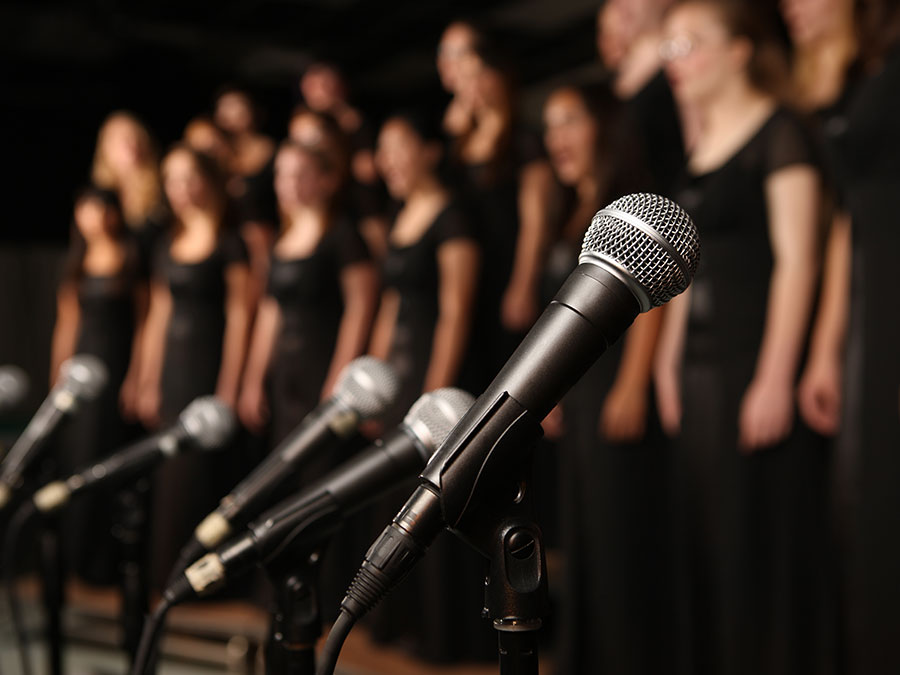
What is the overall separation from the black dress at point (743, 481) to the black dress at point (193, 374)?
86.0 inches

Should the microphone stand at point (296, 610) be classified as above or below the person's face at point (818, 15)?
below

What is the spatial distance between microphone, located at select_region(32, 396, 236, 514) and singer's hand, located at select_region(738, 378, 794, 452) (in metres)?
1.11

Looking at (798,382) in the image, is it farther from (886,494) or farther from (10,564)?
(10,564)

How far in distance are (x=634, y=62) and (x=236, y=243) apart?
1.73 meters

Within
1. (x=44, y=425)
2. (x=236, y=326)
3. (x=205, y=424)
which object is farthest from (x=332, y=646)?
(x=236, y=326)

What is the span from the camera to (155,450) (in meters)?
1.56

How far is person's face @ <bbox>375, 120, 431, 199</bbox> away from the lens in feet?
10.4

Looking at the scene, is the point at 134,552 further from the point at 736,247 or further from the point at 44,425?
→ the point at 736,247

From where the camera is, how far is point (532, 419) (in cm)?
82

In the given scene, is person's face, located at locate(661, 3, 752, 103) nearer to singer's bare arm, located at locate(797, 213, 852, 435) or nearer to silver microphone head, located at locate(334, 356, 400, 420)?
singer's bare arm, located at locate(797, 213, 852, 435)

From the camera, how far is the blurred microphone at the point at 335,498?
41.4 inches

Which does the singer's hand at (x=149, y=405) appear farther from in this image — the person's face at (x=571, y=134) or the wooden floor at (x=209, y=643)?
the person's face at (x=571, y=134)

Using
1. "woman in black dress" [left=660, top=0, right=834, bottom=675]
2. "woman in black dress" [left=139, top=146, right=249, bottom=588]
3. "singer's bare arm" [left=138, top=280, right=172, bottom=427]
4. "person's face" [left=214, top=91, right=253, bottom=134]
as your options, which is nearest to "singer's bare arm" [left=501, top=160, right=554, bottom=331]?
"woman in black dress" [left=660, top=0, right=834, bottom=675]

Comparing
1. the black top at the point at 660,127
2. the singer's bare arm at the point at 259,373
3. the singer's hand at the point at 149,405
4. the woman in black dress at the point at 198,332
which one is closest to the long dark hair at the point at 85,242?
the woman in black dress at the point at 198,332
